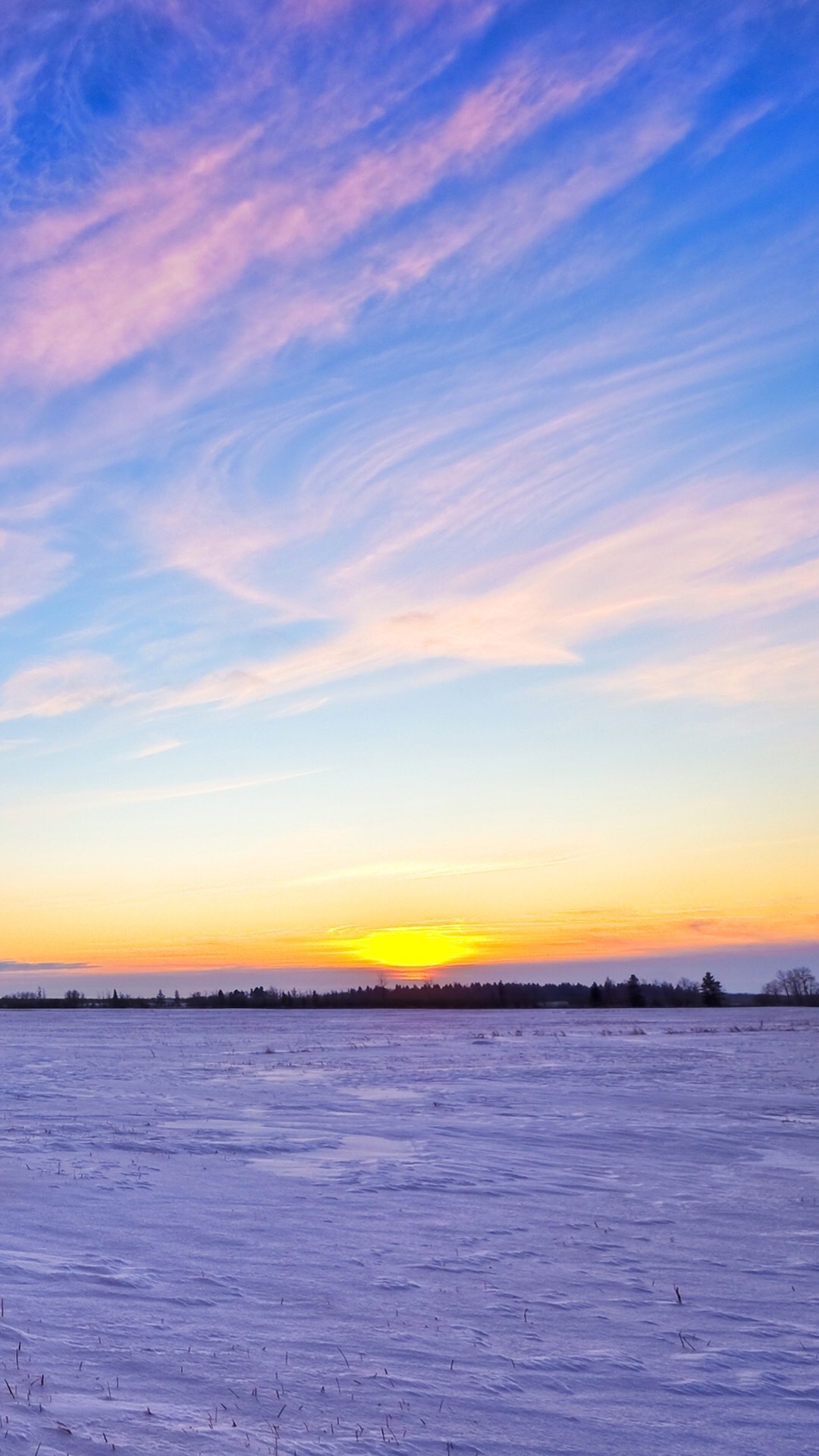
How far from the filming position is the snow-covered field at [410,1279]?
19.5 ft

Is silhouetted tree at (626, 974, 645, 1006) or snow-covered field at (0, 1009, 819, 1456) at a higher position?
snow-covered field at (0, 1009, 819, 1456)

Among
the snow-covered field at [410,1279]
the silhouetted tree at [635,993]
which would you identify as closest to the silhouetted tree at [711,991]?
the silhouetted tree at [635,993]

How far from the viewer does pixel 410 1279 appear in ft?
29.5

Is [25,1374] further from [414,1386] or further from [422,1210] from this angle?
[422,1210]

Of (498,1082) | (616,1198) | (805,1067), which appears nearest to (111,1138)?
(616,1198)

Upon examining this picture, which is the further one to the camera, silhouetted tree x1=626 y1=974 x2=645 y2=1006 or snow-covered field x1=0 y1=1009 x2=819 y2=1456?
silhouetted tree x1=626 y1=974 x2=645 y2=1006

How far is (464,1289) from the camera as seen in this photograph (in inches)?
342

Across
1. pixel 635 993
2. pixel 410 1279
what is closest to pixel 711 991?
pixel 635 993

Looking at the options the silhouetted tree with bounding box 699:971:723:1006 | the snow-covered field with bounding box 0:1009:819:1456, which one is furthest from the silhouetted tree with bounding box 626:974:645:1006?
the snow-covered field with bounding box 0:1009:819:1456

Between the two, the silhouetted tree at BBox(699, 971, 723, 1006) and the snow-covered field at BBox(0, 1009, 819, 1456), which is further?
the silhouetted tree at BBox(699, 971, 723, 1006)

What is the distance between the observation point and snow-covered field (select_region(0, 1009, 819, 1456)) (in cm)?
595

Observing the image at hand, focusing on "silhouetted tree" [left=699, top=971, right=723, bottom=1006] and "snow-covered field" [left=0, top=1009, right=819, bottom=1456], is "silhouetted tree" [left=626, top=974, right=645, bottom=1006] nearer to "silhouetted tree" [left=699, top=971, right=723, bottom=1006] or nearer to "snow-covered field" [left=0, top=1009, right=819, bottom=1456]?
"silhouetted tree" [left=699, top=971, right=723, bottom=1006]

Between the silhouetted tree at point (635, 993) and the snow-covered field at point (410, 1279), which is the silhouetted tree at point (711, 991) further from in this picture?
the snow-covered field at point (410, 1279)

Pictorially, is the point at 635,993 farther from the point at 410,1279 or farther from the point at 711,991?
the point at 410,1279
